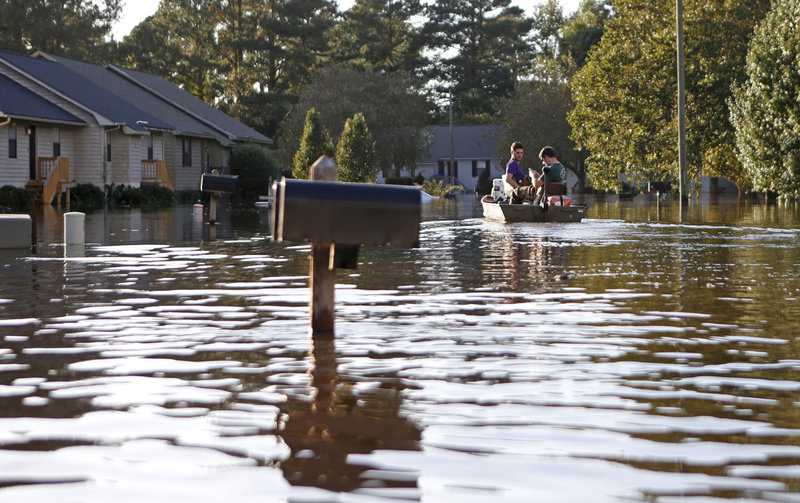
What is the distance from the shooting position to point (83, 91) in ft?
221

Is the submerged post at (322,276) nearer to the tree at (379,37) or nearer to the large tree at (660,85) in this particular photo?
the large tree at (660,85)

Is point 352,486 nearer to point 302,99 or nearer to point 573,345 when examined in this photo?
point 573,345

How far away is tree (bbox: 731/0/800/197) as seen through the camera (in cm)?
4447

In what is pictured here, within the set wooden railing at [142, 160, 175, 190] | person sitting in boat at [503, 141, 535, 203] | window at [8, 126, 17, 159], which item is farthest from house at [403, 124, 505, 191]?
person sitting in boat at [503, 141, 535, 203]

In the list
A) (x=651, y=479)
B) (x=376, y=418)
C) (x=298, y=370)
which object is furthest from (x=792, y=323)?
(x=651, y=479)

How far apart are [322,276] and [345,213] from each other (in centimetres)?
111

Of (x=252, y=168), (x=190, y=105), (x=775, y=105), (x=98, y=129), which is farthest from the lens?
(x=190, y=105)

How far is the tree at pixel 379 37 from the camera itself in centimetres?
13475

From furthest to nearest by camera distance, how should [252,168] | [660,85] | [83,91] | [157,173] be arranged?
[252,168] → [157,173] → [83,91] → [660,85]

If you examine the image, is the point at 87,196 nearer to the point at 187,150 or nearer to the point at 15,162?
the point at 15,162

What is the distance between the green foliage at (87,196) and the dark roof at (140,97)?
13.7 meters

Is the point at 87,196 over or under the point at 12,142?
under

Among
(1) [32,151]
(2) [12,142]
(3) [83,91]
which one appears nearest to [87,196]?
(1) [32,151]

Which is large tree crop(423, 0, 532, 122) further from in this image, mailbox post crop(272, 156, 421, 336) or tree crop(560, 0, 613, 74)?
mailbox post crop(272, 156, 421, 336)
